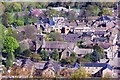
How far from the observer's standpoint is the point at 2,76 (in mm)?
2426

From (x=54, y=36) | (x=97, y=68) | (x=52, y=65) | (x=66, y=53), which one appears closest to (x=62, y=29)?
(x=54, y=36)

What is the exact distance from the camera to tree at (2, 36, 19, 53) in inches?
93.3

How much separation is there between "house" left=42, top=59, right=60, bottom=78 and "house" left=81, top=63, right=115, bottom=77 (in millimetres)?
203

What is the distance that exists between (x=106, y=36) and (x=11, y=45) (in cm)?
75

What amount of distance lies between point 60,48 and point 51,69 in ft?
0.58

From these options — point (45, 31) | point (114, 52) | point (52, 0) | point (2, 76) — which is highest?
point (52, 0)

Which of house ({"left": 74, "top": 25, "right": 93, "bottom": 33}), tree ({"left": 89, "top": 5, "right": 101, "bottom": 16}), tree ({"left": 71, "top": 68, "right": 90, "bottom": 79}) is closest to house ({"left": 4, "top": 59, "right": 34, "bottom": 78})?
tree ({"left": 71, "top": 68, "right": 90, "bottom": 79})

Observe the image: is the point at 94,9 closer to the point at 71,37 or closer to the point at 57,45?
the point at 71,37

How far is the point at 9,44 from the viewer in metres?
2.39

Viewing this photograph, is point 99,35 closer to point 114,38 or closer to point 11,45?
point 114,38

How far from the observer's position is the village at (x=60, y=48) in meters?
2.41

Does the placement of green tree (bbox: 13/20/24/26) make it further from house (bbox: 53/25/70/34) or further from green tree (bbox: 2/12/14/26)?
house (bbox: 53/25/70/34)

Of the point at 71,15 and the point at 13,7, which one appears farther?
the point at 71,15

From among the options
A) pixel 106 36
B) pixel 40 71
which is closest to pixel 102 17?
pixel 106 36
